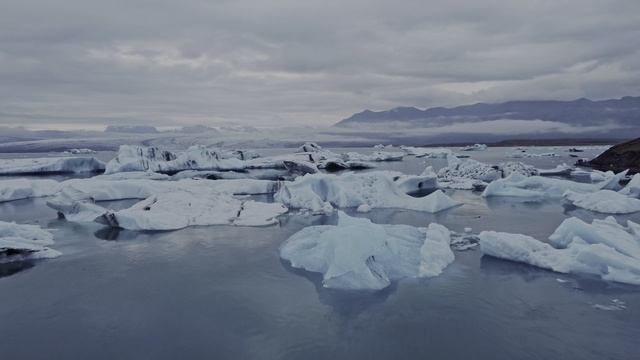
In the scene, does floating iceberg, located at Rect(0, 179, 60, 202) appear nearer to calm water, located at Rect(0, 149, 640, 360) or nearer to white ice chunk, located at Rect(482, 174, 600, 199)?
calm water, located at Rect(0, 149, 640, 360)

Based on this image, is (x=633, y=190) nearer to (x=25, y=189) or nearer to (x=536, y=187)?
(x=536, y=187)

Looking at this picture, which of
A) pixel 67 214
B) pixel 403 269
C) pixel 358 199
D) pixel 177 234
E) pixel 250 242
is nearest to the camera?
pixel 403 269

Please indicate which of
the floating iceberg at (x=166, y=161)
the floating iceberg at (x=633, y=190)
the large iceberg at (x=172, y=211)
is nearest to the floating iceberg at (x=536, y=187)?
the floating iceberg at (x=633, y=190)

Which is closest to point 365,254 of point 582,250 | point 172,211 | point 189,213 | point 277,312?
point 277,312

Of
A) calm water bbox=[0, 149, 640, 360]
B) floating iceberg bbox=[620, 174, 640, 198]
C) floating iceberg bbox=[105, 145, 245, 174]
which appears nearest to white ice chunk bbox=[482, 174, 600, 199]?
floating iceberg bbox=[620, 174, 640, 198]

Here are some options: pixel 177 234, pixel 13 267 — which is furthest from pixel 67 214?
pixel 13 267

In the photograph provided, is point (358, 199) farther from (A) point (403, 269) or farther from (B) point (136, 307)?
(B) point (136, 307)
